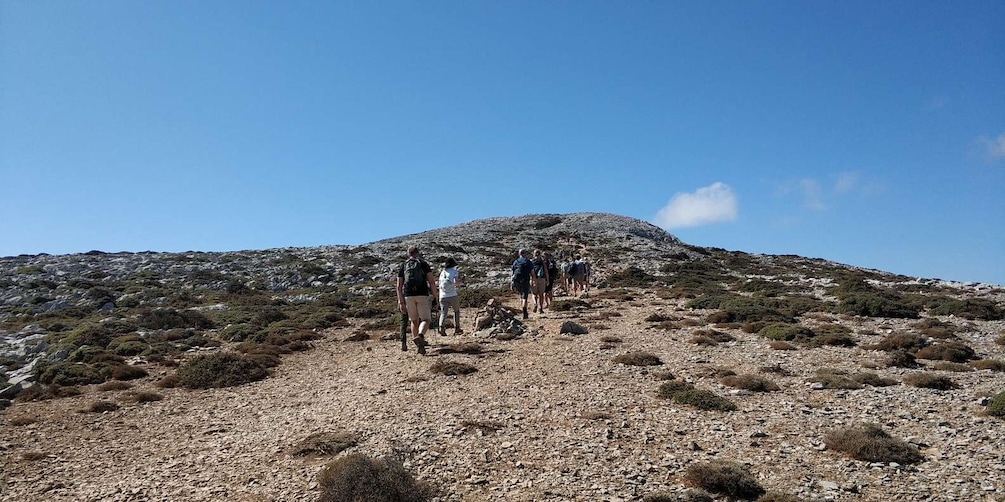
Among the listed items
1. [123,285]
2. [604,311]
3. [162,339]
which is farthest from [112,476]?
[123,285]

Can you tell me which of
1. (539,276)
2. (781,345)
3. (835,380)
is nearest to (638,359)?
(835,380)

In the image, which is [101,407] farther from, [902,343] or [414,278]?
[902,343]

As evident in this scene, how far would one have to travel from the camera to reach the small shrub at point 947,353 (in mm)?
15156

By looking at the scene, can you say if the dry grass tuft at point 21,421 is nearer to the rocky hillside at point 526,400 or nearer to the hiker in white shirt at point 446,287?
the rocky hillside at point 526,400

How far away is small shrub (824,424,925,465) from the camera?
27.0 feet

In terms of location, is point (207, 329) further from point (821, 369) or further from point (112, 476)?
point (821, 369)

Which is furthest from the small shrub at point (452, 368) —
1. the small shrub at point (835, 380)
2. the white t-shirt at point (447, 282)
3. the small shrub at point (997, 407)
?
the small shrub at point (997, 407)

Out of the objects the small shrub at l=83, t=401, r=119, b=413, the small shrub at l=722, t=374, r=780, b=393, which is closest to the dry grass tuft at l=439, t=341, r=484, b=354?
the small shrub at l=722, t=374, r=780, b=393

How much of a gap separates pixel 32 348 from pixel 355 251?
125 feet

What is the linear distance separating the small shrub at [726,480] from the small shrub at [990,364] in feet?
36.2

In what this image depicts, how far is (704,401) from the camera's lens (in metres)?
11.1

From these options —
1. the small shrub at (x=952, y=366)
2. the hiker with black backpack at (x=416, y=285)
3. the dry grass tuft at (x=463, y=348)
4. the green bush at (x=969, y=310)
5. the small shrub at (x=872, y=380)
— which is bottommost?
the small shrub at (x=872, y=380)

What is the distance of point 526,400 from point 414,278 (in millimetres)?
5811

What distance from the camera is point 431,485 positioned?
7426 millimetres
